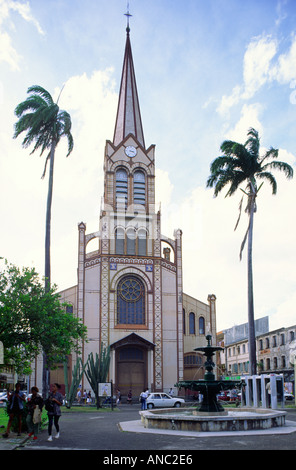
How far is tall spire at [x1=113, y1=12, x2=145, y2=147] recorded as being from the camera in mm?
52125

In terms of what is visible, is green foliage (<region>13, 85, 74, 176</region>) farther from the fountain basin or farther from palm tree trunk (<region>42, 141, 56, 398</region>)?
the fountain basin

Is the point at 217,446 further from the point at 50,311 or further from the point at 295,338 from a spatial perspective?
the point at 295,338

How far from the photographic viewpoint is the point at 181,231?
47375mm

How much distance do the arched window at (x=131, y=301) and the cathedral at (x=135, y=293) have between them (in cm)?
9

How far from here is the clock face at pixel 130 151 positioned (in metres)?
49.9

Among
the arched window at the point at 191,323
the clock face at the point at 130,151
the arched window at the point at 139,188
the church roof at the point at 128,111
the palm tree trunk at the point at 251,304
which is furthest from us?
the church roof at the point at 128,111

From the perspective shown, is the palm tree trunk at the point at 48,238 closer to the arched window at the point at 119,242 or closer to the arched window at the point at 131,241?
the arched window at the point at 119,242

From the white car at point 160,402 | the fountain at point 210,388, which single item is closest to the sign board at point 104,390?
the white car at point 160,402

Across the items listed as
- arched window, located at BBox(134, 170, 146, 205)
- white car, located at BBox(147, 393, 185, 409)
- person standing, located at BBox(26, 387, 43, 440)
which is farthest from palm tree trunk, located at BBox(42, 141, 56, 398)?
arched window, located at BBox(134, 170, 146, 205)

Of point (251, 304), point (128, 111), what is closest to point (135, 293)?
point (251, 304)

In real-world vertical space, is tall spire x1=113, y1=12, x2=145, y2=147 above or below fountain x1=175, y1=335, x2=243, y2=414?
above

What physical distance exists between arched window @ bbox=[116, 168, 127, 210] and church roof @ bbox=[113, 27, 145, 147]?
384cm

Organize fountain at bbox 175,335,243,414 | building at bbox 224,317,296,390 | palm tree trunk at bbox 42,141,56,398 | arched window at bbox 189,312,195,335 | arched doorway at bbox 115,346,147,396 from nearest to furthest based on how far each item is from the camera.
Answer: fountain at bbox 175,335,243,414
palm tree trunk at bbox 42,141,56,398
arched doorway at bbox 115,346,147,396
arched window at bbox 189,312,195,335
building at bbox 224,317,296,390
